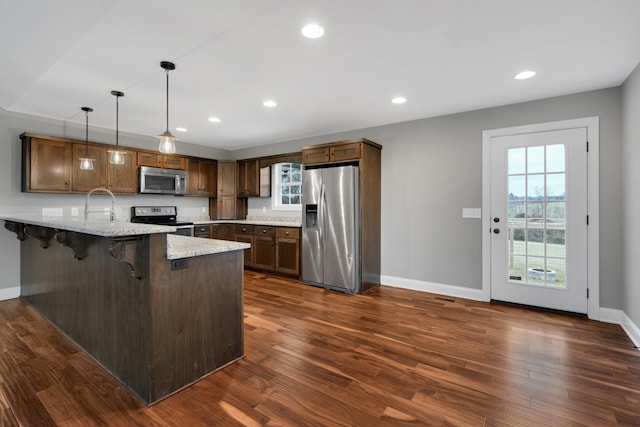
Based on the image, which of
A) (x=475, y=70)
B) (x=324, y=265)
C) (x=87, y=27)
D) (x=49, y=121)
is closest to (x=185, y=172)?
(x=49, y=121)

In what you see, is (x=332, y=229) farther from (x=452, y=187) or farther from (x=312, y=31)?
(x=312, y=31)

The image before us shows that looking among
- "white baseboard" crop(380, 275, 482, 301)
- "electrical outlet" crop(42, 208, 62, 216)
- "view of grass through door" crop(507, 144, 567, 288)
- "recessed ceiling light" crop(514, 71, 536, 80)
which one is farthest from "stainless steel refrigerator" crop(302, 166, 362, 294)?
"electrical outlet" crop(42, 208, 62, 216)

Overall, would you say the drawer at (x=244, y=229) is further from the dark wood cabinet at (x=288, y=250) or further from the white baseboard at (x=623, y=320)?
the white baseboard at (x=623, y=320)

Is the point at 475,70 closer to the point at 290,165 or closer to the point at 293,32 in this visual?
the point at 293,32

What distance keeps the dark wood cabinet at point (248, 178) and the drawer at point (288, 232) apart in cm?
118

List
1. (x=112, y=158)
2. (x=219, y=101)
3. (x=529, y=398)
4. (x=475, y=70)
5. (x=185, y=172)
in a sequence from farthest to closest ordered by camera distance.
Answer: (x=185, y=172) < (x=219, y=101) < (x=112, y=158) < (x=475, y=70) < (x=529, y=398)

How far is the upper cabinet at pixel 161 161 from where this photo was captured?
4.90 metres

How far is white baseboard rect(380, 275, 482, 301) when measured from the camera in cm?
380

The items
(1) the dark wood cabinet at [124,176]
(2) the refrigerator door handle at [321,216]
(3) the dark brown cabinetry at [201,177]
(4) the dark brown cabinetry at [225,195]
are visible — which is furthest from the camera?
(4) the dark brown cabinetry at [225,195]

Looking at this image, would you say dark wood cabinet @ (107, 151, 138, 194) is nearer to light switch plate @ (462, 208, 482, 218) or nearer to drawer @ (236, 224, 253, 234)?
drawer @ (236, 224, 253, 234)

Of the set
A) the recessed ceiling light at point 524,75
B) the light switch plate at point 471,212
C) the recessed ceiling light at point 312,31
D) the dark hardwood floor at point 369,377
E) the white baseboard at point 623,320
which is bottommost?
the dark hardwood floor at point 369,377

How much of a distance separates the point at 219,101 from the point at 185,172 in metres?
2.33

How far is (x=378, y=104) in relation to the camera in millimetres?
3607

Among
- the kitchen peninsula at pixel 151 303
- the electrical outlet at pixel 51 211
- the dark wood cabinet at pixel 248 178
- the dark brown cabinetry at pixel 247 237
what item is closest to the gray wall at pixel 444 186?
the electrical outlet at pixel 51 211
